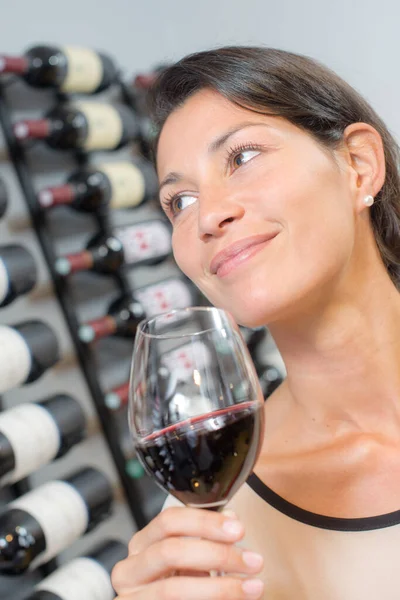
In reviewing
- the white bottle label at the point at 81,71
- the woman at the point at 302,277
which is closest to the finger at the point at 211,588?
the woman at the point at 302,277

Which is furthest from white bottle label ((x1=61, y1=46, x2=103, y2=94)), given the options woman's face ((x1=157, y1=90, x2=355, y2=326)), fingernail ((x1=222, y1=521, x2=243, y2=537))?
fingernail ((x1=222, y1=521, x2=243, y2=537))

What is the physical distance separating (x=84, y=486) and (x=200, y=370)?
1.20 m

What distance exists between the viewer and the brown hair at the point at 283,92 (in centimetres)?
107

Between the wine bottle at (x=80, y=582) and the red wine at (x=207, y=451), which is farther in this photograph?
the wine bottle at (x=80, y=582)

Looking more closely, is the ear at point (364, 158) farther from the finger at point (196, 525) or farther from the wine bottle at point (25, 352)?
the wine bottle at point (25, 352)

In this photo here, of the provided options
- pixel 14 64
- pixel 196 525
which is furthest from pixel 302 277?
pixel 14 64

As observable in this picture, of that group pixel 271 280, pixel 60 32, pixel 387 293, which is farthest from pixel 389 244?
pixel 60 32

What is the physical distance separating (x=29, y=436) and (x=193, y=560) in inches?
39.2

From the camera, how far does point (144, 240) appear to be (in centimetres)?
207

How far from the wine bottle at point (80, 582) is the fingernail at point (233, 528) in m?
1.05

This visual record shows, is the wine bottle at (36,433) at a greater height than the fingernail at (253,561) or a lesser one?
lesser

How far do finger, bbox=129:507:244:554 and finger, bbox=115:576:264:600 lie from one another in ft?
0.11

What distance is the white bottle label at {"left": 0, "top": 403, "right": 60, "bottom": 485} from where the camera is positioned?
152 centimetres

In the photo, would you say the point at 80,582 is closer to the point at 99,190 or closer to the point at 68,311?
the point at 68,311
